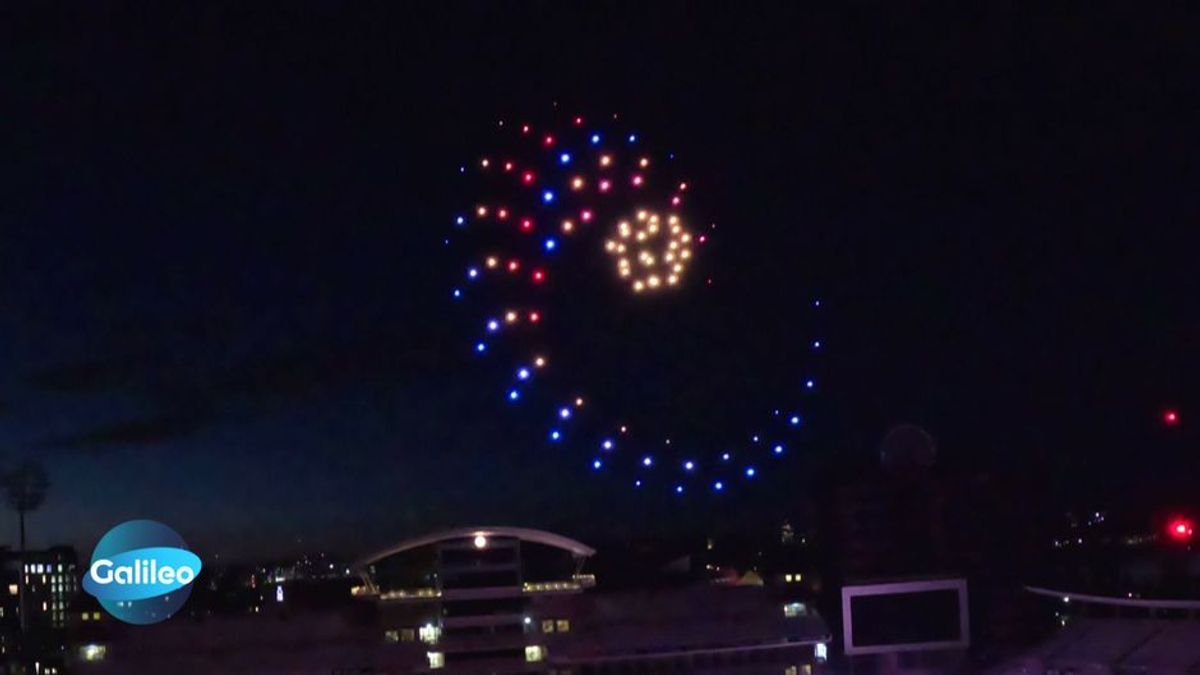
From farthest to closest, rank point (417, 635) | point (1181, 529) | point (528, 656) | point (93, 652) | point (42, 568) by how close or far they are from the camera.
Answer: point (42, 568) → point (528, 656) → point (417, 635) → point (93, 652) → point (1181, 529)

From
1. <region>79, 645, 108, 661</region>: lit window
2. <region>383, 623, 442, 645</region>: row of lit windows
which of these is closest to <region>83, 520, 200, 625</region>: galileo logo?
<region>79, 645, 108, 661</region>: lit window

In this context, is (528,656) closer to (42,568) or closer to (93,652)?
(93,652)

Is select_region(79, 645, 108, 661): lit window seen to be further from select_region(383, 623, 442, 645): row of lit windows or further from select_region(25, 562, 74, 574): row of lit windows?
select_region(25, 562, 74, 574): row of lit windows

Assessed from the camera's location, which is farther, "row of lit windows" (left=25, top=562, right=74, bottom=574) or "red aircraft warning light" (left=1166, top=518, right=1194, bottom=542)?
"row of lit windows" (left=25, top=562, right=74, bottom=574)

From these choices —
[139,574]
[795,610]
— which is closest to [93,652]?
[139,574]

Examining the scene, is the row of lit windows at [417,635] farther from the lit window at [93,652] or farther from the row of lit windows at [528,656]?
the lit window at [93,652]

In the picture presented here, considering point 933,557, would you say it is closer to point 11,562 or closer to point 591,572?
point 591,572

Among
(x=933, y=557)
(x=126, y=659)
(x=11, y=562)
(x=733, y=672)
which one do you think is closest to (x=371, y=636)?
(x=126, y=659)
